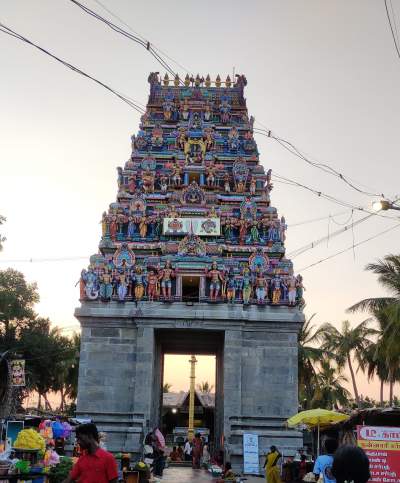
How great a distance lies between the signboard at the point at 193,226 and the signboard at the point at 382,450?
1968 cm

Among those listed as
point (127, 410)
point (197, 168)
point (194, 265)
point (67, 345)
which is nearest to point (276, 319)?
point (194, 265)

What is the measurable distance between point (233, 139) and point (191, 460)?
1786 centimetres

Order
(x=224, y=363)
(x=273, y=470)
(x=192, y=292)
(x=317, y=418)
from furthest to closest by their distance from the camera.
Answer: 1. (x=192, y=292)
2. (x=224, y=363)
3. (x=317, y=418)
4. (x=273, y=470)

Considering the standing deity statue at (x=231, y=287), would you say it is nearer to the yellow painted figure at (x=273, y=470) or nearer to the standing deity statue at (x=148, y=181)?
the standing deity statue at (x=148, y=181)

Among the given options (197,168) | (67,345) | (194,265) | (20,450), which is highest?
(197,168)

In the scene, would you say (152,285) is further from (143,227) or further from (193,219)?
(193,219)

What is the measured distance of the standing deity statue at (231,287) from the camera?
29391 mm

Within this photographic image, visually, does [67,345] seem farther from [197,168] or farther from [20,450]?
[20,450]

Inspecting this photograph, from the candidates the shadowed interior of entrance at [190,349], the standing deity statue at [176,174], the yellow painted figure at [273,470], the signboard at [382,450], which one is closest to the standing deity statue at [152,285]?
the shadowed interior of entrance at [190,349]

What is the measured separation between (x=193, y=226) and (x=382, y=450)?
66.5ft

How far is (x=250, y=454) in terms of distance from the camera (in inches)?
1019

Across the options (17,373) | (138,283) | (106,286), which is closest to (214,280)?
(138,283)

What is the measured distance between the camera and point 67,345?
144 feet

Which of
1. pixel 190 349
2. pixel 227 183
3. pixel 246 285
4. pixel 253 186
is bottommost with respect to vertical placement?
pixel 190 349
